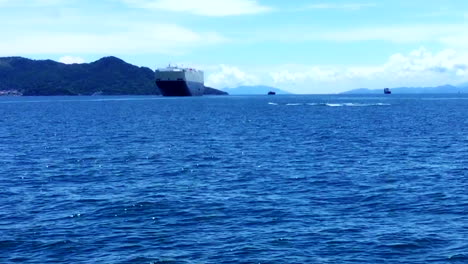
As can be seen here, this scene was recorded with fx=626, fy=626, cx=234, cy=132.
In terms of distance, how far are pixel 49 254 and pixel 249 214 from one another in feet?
40.2

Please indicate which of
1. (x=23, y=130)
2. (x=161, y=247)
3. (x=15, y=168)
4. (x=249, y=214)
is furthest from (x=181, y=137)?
(x=161, y=247)

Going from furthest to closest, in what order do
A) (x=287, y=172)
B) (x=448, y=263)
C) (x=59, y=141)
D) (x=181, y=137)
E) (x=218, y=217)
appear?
(x=181, y=137) → (x=59, y=141) → (x=287, y=172) → (x=218, y=217) → (x=448, y=263)

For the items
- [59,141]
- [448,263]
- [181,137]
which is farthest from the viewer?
[181,137]

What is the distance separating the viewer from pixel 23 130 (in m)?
103

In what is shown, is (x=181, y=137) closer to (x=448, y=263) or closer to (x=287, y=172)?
(x=287, y=172)

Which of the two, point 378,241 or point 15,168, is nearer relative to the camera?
point 378,241

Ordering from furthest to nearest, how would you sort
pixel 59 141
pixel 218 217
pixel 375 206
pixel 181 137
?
1. pixel 181 137
2. pixel 59 141
3. pixel 375 206
4. pixel 218 217

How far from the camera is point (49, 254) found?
2989cm

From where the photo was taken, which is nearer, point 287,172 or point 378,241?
point 378,241

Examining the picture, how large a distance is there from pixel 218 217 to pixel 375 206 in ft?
33.1

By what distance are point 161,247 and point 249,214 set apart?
7970mm

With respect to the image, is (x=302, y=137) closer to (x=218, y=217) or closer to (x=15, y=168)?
(x=15, y=168)

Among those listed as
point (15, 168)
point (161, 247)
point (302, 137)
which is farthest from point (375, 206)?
point (302, 137)

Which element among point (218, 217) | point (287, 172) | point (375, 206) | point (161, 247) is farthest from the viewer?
point (287, 172)
